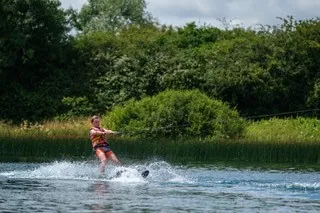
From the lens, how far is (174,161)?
3722cm

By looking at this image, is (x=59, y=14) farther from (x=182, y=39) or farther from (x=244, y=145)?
(x=244, y=145)

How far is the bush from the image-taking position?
45.4m

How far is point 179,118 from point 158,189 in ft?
70.0

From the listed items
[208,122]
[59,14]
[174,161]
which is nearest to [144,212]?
[174,161]

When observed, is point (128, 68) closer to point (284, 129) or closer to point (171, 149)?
point (284, 129)

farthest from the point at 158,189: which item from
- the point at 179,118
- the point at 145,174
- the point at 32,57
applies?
the point at 32,57

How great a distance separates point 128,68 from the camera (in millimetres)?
55781

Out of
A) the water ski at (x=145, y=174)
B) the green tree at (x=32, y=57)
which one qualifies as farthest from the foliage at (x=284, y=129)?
the water ski at (x=145, y=174)

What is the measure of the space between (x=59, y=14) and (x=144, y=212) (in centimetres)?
3711

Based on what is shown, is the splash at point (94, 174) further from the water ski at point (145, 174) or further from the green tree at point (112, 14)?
the green tree at point (112, 14)

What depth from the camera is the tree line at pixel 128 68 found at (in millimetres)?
53625

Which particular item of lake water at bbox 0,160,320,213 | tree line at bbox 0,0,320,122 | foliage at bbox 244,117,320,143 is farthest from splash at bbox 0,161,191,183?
tree line at bbox 0,0,320,122

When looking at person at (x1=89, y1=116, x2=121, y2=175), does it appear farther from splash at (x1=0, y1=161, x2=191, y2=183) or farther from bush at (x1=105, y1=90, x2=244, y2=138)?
bush at (x1=105, y1=90, x2=244, y2=138)

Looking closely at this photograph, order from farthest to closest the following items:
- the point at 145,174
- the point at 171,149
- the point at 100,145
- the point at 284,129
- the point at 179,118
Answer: the point at 284,129 → the point at 179,118 → the point at 171,149 → the point at 100,145 → the point at 145,174
